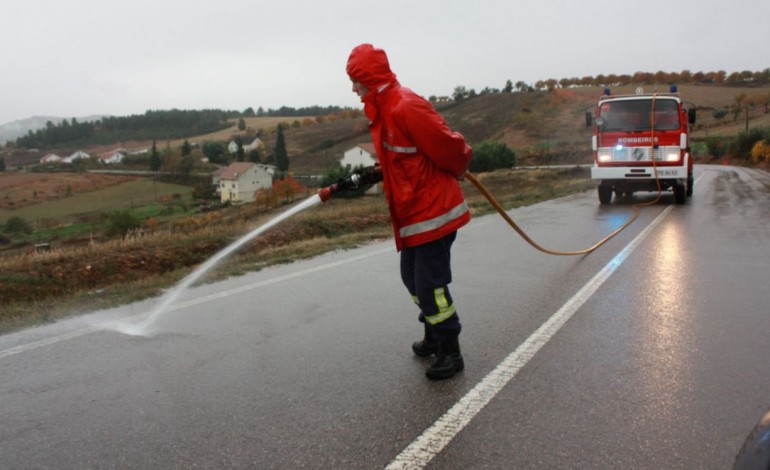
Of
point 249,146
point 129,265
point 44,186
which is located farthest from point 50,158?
point 129,265

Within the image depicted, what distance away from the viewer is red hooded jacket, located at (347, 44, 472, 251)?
375cm

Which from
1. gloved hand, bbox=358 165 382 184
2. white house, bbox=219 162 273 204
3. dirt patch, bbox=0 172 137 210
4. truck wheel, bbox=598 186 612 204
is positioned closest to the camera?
gloved hand, bbox=358 165 382 184

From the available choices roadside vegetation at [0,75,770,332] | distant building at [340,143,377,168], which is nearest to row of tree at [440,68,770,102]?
roadside vegetation at [0,75,770,332]

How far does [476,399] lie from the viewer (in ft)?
11.7

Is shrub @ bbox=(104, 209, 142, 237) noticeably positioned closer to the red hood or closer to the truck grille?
the truck grille

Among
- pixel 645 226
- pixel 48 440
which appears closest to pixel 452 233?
pixel 48 440

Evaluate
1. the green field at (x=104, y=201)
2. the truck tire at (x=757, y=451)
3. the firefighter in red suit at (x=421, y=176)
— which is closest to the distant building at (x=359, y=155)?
the green field at (x=104, y=201)

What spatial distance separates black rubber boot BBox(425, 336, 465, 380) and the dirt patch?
70.2 m

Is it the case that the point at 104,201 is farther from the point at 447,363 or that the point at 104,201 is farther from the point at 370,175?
the point at 447,363

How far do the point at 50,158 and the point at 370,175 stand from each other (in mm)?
140246

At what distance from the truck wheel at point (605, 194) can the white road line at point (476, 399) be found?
11.1 meters

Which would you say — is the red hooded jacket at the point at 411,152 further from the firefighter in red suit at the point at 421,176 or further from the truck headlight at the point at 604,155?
the truck headlight at the point at 604,155

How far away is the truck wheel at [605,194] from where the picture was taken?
1638cm

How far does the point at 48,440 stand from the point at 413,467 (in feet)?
6.21
